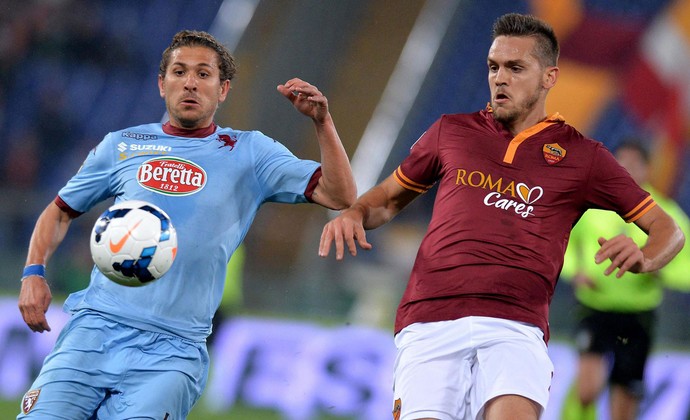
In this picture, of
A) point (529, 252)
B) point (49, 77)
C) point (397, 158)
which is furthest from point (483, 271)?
point (49, 77)

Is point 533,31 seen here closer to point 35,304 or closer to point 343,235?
point 343,235

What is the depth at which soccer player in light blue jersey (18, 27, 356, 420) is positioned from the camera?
14.0ft

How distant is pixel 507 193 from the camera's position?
4.32m

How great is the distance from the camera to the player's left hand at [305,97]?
4.38 meters

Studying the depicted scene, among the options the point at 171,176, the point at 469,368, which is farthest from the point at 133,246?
the point at 469,368

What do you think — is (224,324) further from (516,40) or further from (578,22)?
(578,22)

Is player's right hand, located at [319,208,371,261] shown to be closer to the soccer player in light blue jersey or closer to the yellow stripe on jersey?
the soccer player in light blue jersey

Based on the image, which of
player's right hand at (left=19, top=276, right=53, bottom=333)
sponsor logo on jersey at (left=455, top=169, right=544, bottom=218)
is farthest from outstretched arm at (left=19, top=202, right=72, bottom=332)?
sponsor logo on jersey at (left=455, top=169, right=544, bottom=218)

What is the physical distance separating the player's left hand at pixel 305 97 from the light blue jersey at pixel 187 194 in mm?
319

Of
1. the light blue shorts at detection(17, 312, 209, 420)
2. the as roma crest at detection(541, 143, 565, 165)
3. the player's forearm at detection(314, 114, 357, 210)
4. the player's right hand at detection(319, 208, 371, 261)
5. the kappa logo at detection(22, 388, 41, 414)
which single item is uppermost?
the as roma crest at detection(541, 143, 565, 165)

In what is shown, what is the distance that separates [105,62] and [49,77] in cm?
91

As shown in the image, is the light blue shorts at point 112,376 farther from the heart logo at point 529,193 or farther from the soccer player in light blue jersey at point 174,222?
the heart logo at point 529,193

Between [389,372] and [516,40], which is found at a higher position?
[516,40]

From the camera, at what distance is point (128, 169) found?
4680mm
